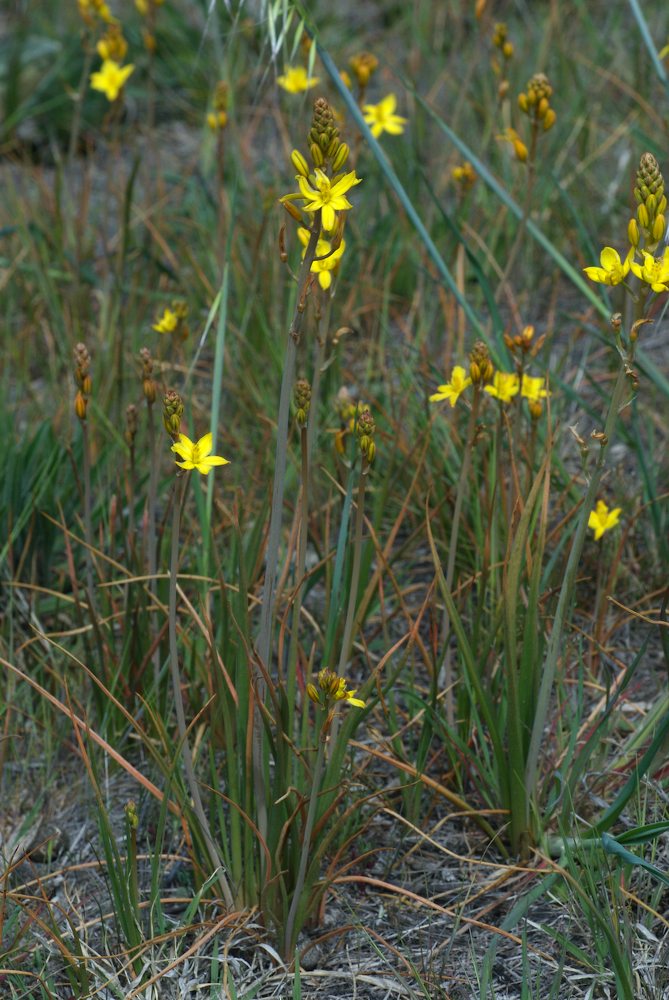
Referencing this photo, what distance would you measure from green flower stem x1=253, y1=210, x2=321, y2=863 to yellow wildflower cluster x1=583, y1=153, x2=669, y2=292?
39cm

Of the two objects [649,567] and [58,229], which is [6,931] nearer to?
[649,567]

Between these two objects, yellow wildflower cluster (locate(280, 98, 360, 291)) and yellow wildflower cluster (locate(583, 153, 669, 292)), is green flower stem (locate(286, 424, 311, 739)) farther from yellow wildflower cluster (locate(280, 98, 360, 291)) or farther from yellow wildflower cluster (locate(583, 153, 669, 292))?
yellow wildflower cluster (locate(583, 153, 669, 292))

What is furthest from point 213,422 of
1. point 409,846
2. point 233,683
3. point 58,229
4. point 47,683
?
point 58,229

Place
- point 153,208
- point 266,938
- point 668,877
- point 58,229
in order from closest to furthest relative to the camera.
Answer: point 668,877 < point 266,938 < point 58,229 < point 153,208

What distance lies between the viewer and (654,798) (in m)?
1.89

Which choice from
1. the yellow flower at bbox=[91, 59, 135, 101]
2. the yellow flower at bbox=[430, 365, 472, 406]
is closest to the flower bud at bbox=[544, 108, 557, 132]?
the yellow flower at bbox=[430, 365, 472, 406]

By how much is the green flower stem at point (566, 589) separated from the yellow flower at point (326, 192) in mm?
432

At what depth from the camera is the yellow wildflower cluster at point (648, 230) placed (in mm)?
1469

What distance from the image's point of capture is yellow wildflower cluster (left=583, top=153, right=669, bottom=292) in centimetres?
147

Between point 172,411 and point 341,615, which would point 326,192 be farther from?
point 341,615

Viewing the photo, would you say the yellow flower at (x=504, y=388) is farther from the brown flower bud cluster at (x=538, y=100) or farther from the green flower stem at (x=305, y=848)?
the green flower stem at (x=305, y=848)

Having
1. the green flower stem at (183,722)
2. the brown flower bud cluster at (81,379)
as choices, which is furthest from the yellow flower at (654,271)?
the brown flower bud cluster at (81,379)

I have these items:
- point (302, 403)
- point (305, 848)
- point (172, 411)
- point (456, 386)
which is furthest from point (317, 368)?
point (305, 848)

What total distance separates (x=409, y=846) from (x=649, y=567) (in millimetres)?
866
